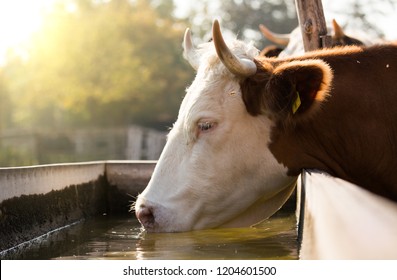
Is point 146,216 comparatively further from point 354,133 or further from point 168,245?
point 354,133

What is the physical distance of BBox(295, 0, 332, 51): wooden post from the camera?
6.18m

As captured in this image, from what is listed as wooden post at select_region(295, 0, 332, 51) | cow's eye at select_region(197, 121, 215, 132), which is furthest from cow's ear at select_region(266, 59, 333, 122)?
wooden post at select_region(295, 0, 332, 51)

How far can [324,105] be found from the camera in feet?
13.4

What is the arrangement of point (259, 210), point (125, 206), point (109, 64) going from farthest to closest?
point (109, 64) → point (125, 206) → point (259, 210)

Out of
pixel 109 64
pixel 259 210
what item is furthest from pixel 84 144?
pixel 259 210

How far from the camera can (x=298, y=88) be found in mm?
3980

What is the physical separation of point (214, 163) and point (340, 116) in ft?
2.55

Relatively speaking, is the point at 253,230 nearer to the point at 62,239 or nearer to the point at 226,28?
the point at 62,239

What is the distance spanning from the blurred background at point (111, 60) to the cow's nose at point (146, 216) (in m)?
26.4

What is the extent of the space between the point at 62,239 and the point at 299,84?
203cm

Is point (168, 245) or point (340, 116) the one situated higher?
point (340, 116)

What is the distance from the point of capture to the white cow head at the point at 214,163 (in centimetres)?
417

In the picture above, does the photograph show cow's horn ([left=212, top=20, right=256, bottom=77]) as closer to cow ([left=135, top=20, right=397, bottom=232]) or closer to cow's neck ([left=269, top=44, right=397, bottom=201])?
cow ([left=135, top=20, right=397, bottom=232])

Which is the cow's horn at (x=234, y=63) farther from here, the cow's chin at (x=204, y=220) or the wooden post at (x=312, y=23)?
the wooden post at (x=312, y=23)
